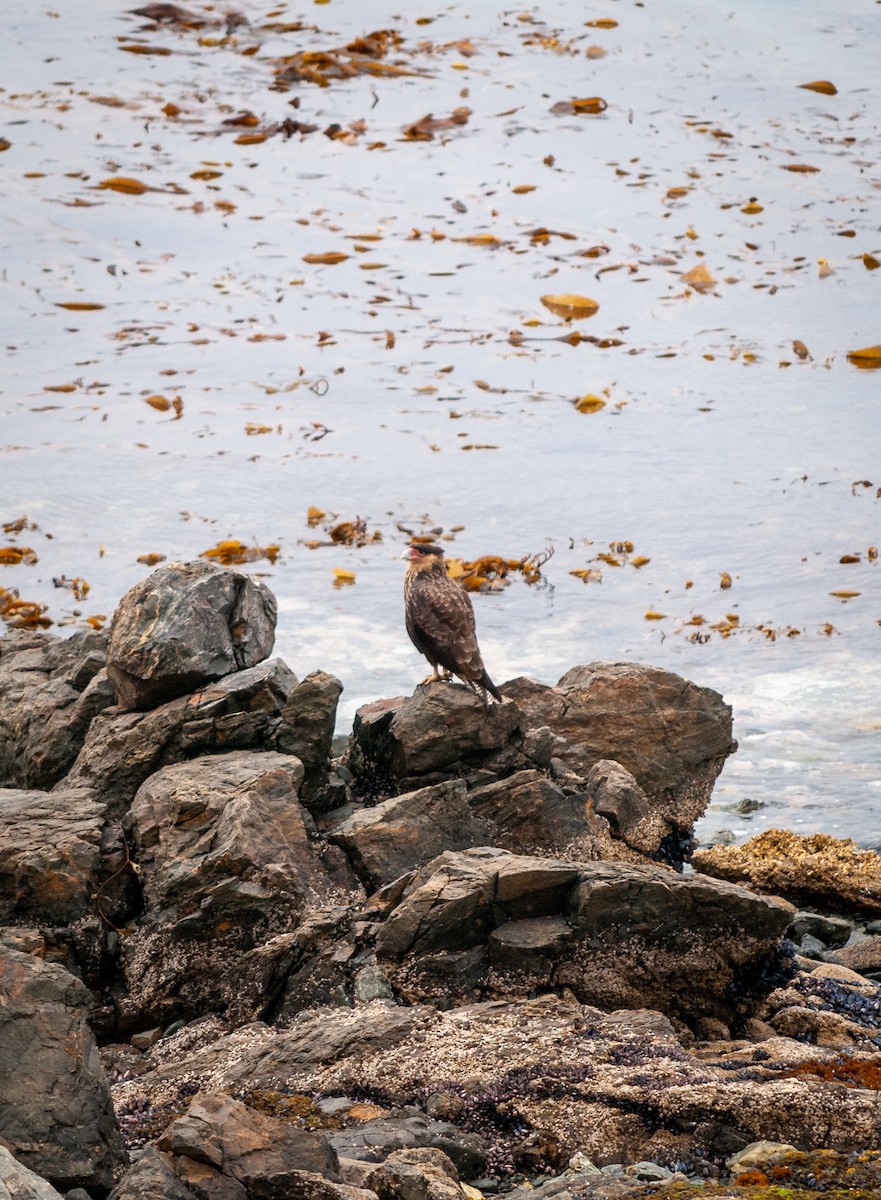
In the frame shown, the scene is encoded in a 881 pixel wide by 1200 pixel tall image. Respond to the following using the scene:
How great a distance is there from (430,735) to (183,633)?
6.85 ft

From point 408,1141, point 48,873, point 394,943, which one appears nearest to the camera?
point 408,1141

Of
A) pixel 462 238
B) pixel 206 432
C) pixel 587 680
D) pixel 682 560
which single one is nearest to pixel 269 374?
pixel 206 432

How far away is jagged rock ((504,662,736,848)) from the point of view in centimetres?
1175

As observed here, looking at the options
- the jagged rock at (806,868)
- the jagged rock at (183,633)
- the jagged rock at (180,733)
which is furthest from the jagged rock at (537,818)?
the jagged rock at (806,868)

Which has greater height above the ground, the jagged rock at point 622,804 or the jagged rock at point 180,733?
the jagged rock at point 180,733

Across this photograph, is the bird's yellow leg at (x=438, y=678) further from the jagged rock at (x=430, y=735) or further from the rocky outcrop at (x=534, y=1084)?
the rocky outcrop at (x=534, y=1084)

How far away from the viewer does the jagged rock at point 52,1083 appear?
5.59 meters

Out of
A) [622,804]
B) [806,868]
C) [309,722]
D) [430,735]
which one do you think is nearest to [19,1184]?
[309,722]

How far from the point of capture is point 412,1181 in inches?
218

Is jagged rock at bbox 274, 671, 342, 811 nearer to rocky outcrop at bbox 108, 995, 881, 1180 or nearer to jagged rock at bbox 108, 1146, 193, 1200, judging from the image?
rocky outcrop at bbox 108, 995, 881, 1180

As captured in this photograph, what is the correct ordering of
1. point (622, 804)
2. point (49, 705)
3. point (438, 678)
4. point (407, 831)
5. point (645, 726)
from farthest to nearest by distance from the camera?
point (645, 726) < point (49, 705) < point (438, 678) < point (622, 804) < point (407, 831)

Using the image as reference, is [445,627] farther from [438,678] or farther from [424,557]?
[424,557]

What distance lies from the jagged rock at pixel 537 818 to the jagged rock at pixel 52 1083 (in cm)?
449

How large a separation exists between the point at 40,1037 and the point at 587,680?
693 cm
